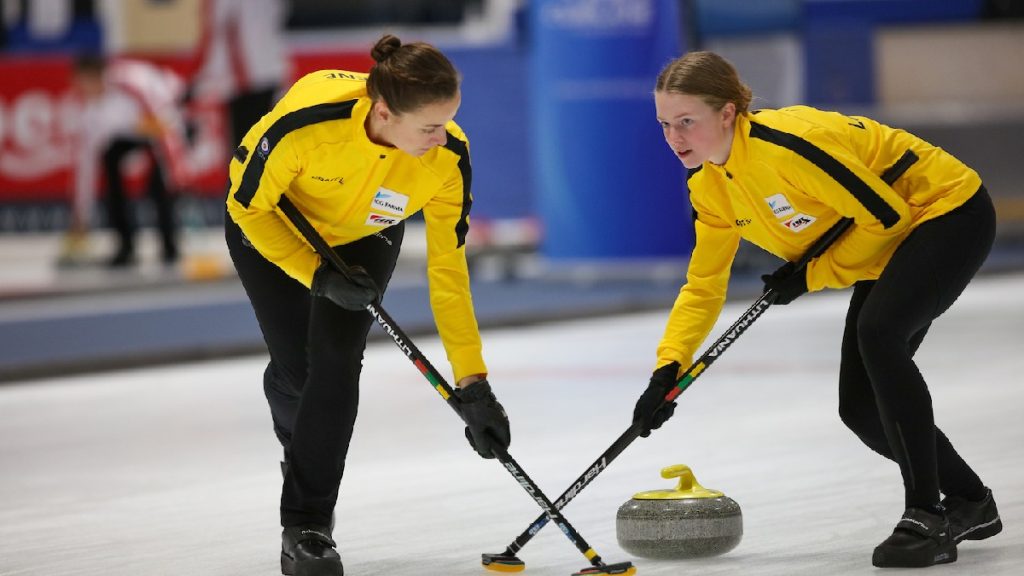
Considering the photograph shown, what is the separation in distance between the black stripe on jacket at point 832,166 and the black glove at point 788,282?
292mm

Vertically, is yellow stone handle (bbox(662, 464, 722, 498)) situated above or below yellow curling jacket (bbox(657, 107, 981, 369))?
below

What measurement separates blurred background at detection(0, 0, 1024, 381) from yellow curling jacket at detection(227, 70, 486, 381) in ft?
12.3

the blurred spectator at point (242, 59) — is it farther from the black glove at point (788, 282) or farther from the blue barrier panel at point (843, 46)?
the black glove at point (788, 282)

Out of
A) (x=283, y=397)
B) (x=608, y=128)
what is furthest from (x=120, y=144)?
(x=283, y=397)

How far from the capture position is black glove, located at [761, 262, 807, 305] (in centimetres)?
347

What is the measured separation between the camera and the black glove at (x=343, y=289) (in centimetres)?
328

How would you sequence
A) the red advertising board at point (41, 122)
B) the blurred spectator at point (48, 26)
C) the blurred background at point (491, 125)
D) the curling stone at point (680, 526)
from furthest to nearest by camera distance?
1. the blurred spectator at point (48, 26)
2. the red advertising board at point (41, 122)
3. the blurred background at point (491, 125)
4. the curling stone at point (680, 526)

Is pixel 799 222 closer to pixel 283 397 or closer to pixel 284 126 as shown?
pixel 284 126

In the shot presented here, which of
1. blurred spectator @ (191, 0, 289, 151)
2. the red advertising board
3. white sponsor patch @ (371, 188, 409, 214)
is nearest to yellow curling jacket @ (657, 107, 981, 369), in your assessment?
white sponsor patch @ (371, 188, 409, 214)

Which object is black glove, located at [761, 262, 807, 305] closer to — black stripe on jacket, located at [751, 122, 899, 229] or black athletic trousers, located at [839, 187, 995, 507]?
black athletic trousers, located at [839, 187, 995, 507]

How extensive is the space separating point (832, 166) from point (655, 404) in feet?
2.04

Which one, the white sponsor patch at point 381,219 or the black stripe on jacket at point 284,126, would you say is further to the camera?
the white sponsor patch at point 381,219

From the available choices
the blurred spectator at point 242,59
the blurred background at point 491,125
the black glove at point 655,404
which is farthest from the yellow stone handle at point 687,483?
the blurred spectator at point 242,59

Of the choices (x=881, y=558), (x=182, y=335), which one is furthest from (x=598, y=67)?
(x=881, y=558)
